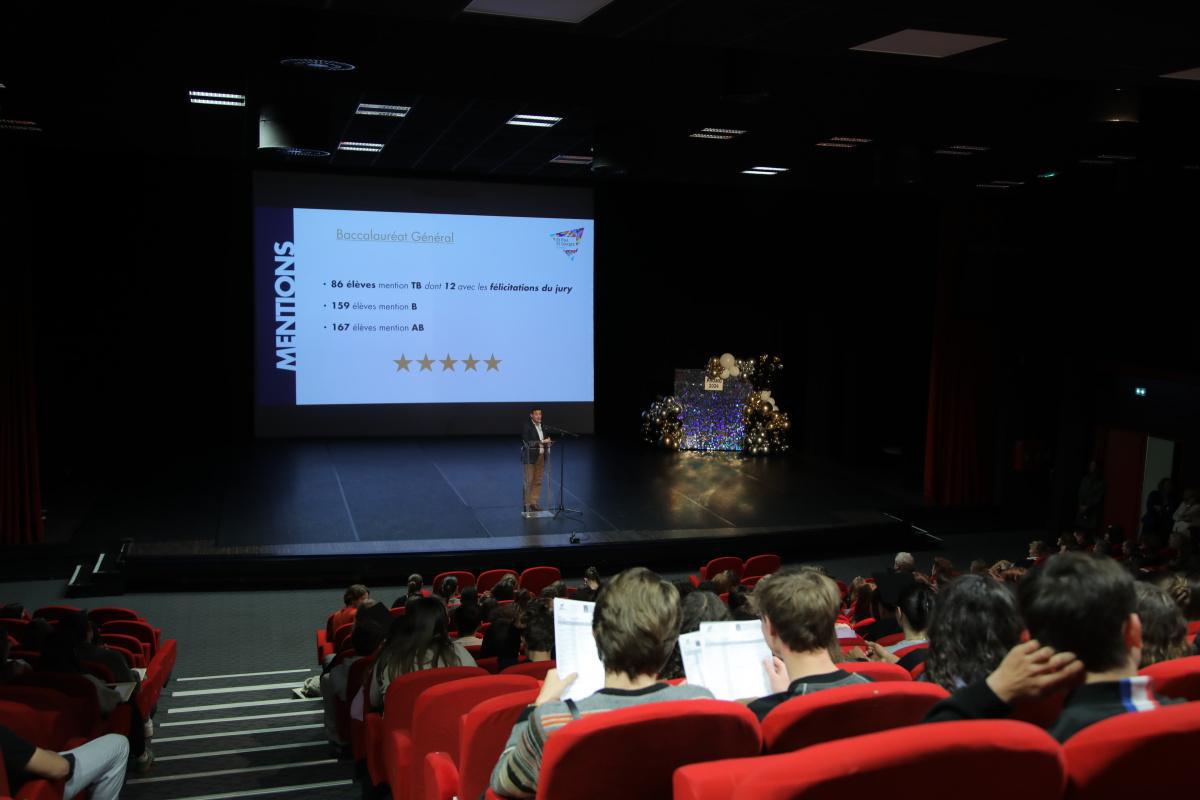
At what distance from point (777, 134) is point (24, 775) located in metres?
8.92

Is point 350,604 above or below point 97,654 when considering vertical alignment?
below

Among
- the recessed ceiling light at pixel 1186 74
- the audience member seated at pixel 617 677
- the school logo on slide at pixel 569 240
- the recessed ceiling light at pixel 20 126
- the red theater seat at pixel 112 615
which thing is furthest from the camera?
the school logo on slide at pixel 569 240

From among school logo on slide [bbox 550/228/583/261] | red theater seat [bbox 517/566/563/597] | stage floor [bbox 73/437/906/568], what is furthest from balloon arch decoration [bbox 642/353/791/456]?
red theater seat [bbox 517/566/563/597]

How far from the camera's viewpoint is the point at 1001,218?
13.1 metres

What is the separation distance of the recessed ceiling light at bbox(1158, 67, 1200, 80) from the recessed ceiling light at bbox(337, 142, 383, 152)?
27.7 feet

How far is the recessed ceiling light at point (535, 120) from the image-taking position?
33.7 ft

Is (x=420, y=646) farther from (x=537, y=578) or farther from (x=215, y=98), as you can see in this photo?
(x=215, y=98)

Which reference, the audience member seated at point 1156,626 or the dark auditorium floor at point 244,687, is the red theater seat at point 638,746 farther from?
the dark auditorium floor at point 244,687

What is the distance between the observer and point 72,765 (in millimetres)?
3197

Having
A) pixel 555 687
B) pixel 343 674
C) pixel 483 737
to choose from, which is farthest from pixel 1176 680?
pixel 343 674

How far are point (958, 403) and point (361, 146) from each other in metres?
7.71

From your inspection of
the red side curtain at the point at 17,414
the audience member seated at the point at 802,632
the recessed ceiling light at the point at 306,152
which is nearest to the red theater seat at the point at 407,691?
the audience member seated at the point at 802,632

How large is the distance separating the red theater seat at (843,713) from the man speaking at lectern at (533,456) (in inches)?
343

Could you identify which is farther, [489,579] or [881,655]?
[489,579]
